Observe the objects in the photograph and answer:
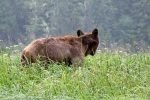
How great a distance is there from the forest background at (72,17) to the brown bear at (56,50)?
1077 inches

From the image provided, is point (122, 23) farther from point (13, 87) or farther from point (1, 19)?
point (13, 87)

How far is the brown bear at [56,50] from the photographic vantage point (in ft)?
27.8

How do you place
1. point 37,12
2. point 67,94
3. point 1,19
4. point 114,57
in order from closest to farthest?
point 67,94 < point 114,57 < point 1,19 < point 37,12

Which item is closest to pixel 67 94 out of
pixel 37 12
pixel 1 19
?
pixel 1 19

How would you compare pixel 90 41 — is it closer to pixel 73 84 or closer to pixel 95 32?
pixel 95 32

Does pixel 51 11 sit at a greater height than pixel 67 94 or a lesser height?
greater

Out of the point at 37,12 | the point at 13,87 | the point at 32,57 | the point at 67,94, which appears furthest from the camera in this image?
the point at 37,12

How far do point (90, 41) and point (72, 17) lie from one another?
110ft

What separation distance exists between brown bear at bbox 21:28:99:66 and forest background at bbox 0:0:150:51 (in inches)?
1077

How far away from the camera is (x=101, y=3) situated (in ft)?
148

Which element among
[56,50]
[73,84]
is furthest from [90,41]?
[73,84]

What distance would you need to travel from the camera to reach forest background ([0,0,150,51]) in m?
39.0

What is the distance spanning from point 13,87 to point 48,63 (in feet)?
6.67

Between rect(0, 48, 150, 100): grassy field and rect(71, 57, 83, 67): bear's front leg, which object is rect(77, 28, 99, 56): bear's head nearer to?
rect(71, 57, 83, 67): bear's front leg
